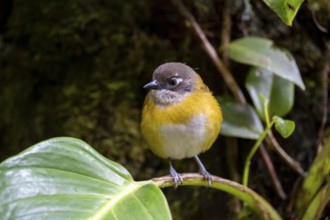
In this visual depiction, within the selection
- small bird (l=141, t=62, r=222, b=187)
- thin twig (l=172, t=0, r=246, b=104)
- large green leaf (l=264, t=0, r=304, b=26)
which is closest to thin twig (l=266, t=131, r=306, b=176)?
thin twig (l=172, t=0, r=246, b=104)

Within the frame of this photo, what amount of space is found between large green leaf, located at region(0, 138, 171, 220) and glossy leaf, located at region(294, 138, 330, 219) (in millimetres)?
687

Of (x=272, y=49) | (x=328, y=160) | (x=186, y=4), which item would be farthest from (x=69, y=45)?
(x=328, y=160)

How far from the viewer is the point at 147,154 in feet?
8.92

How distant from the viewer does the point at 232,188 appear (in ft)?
5.90

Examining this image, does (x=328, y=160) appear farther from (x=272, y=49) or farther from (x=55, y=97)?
(x=55, y=97)

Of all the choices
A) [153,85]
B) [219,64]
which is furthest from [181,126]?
[219,64]

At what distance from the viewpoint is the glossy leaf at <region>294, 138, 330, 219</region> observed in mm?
1903

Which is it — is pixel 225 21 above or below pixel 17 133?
above

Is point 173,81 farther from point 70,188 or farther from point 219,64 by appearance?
point 70,188

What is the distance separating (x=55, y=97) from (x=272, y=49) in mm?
1113

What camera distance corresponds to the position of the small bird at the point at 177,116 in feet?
6.50

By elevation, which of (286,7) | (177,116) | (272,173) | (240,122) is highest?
(286,7)

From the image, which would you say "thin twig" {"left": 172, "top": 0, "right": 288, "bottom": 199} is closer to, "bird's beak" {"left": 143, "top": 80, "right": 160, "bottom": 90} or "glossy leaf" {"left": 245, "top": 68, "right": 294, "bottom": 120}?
"glossy leaf" {"left": 245, "top": 68, "right": 294, "bottom": 120}

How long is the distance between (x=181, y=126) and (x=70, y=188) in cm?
63
